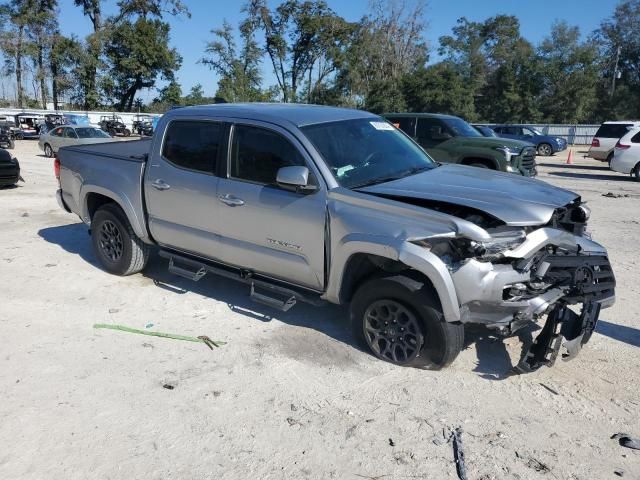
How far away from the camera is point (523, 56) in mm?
49969

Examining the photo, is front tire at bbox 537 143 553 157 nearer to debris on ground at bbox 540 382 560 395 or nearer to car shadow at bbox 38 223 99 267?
car shadow at bbox 38 223 99 267

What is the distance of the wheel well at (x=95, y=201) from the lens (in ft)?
21.4

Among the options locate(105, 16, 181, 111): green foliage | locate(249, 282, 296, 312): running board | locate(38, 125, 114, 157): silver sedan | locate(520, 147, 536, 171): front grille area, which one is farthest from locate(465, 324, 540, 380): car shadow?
locate(105, 16, 181, 111): green foliage

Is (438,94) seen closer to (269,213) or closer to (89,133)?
(89,133)

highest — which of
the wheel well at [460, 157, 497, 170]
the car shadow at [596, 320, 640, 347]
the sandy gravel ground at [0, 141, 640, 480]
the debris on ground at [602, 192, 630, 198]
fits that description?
the wheel well at [460, 157, 497, 170]

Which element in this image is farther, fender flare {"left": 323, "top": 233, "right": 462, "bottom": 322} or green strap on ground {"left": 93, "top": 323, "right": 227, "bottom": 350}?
green strap on ground {"left": 93, "top": 323, "right": 227, "bottom": 350}

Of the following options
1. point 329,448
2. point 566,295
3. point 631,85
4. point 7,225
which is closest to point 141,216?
point 329,448

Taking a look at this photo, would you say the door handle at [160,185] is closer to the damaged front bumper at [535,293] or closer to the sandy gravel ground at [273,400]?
the sandy gravel ground at [273,400]

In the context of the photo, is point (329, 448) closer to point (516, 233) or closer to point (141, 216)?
point (516, 233)

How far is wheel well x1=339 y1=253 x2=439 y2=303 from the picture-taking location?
404 centimetres

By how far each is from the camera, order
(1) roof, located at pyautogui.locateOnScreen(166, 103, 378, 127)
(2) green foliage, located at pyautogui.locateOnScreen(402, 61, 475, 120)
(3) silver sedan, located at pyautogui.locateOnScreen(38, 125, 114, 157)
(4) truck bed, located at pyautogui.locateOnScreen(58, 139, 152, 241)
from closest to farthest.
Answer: (1) roof, located at pyautogui.locateOnScreen(166, 103, 378, 127), (4) truck bed, located at pyautogui.locateOnScreen(58, 139, 152, 241), (3) silver sedan, located at pyautogui.locateOnScreen(38, 125, 114, 157), (2) green foliage, located at pyautogui.locateOnScreen(402, 61, 475, 120)

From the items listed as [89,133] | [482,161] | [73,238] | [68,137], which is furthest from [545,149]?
[73,238]

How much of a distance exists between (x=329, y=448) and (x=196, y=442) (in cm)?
80

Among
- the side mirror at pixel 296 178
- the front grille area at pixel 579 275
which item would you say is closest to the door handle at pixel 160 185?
the side mirror at pixel 296 178
